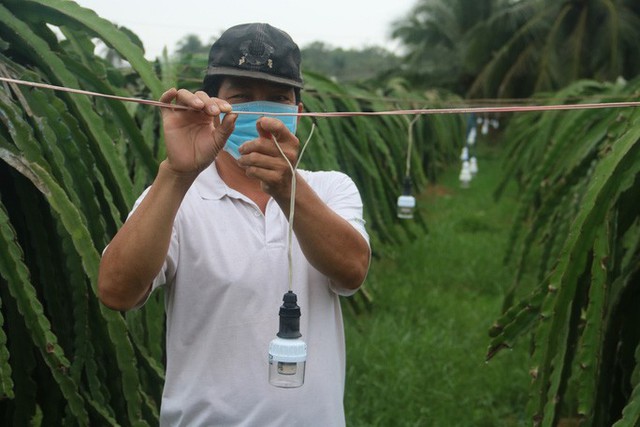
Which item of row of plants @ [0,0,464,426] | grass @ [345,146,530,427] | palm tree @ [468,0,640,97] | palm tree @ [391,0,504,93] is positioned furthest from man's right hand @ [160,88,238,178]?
palm tree @ [391,0,504,93]

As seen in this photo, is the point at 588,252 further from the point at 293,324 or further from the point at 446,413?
the point at 446,413

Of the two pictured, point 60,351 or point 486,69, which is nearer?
point 60,351

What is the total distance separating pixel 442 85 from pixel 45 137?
70.2 ft

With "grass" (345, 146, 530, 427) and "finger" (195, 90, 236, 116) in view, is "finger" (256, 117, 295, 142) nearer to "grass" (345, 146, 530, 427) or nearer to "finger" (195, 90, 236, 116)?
"finger" (195, 90, 236, 116)

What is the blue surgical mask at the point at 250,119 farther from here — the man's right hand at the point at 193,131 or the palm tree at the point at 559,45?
the palm tree at the point at 559,45

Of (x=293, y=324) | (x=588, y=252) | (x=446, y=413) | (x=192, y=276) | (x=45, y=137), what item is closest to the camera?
(x=293, y=324)

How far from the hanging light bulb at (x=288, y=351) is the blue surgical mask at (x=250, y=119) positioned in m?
0.45

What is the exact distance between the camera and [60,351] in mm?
1852

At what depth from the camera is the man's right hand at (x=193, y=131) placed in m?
1.50

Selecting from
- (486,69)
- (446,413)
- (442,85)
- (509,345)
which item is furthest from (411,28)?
(509,345)

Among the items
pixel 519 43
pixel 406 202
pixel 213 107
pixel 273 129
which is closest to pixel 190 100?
pixel 213 107

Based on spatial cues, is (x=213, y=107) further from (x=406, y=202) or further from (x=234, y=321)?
(x=406, y=202)

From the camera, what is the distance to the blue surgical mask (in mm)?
1758

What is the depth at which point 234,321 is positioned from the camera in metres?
1.65
